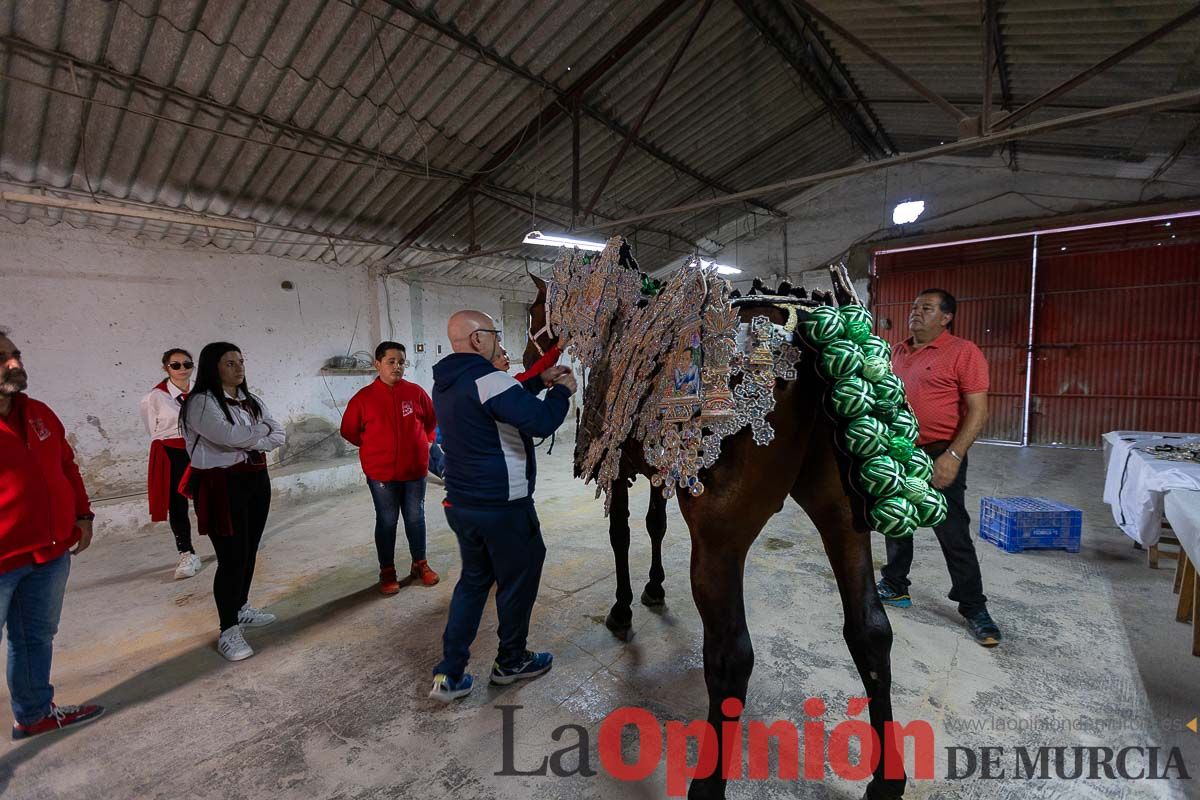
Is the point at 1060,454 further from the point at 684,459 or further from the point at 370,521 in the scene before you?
the point at 370,521

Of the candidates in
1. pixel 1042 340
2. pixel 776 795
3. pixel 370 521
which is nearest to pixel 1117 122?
pixel 1042 340

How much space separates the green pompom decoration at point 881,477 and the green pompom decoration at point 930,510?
11 centimetres

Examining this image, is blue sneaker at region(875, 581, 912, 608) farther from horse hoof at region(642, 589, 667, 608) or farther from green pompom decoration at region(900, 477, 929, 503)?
green pompom decoration at region(900, 477, 929, 503)

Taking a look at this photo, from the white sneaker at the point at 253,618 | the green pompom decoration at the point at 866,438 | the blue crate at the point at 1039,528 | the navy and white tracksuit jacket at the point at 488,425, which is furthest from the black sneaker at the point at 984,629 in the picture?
the white sneaker at the point at 253,618

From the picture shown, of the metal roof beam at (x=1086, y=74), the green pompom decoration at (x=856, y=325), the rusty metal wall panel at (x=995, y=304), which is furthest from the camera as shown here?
→ the rusty metal wall panel at (x=995, y=304)

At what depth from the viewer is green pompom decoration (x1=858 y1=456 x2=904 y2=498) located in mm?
1335

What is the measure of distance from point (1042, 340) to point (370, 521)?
9220 millimetres

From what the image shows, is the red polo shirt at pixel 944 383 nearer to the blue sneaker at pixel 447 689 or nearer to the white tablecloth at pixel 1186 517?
the white tablecloth at pixel 1186 517

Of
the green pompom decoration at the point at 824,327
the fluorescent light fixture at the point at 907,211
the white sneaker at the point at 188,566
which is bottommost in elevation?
the white sneaker at the point at 188,566

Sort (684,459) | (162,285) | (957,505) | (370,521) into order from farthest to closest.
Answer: (162,285) < (370,521) < (957,505) < (684,459)

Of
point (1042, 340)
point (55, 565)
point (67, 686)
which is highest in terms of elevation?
point (1042, 340)

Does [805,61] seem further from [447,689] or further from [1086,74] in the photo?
[447,689]

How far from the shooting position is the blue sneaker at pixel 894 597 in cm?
276

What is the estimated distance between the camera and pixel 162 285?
16.7 feet
